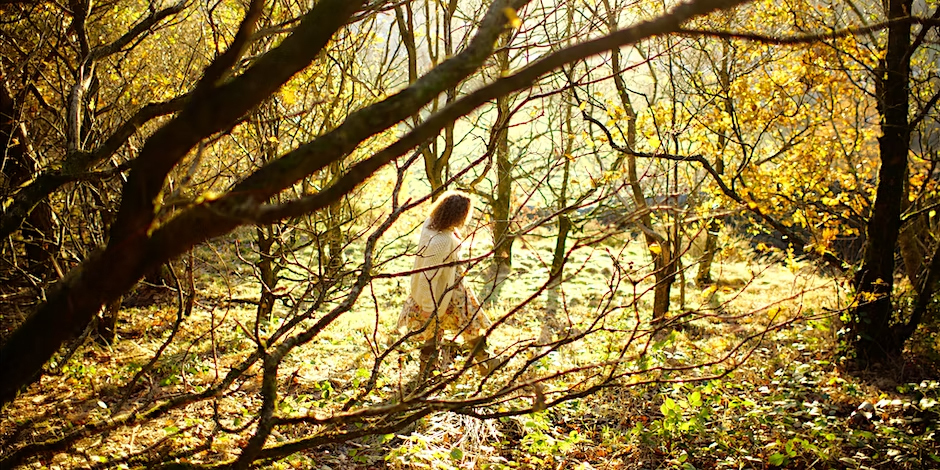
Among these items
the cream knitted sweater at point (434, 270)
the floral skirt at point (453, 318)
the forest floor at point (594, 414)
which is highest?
the cream knitted sweater at point (434, 270)

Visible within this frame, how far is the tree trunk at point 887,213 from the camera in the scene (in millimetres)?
4926

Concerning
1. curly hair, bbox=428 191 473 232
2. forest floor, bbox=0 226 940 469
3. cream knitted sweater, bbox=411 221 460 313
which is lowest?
forest floor, bbox=0 226 940 469

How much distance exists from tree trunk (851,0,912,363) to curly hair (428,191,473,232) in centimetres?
308

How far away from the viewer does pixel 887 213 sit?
515 centimetres

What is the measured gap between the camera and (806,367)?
5.39m

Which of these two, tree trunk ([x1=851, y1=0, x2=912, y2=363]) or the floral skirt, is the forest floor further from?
the floral skirt

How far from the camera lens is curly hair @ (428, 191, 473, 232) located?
4.93 m

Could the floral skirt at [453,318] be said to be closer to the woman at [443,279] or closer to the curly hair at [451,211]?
the woman at [443,279]

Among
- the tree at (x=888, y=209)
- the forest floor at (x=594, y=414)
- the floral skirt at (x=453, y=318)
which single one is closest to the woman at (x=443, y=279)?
the floral skirt at (x=453, y=318)

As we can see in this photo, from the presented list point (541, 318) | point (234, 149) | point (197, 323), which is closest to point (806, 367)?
point (541, 318)

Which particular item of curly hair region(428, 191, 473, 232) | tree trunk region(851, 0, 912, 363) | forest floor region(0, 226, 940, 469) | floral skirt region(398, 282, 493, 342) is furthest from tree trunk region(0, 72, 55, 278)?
tree trunk region(851, 0, 912, 363)

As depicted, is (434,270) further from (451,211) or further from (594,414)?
(594,414)

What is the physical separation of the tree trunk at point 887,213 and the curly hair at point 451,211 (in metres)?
3.08

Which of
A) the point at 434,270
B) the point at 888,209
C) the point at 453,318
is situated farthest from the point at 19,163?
the point at 888,209
